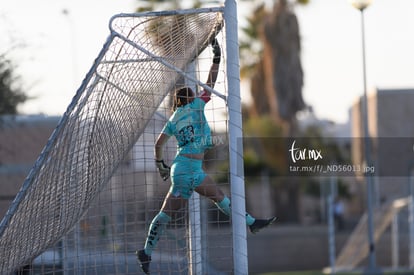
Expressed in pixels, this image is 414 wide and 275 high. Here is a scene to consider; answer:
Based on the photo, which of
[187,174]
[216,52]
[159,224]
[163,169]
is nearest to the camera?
[187,174]

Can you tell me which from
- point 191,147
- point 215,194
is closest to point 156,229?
point 215,194

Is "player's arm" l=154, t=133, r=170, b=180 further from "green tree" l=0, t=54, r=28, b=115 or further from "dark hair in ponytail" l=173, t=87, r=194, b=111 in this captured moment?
"green tree" l=0, t=54, r=28, b=115

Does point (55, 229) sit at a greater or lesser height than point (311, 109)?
lesser

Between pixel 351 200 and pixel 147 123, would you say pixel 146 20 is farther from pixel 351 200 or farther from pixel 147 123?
pixel 351 200

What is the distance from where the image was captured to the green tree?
16.5 m

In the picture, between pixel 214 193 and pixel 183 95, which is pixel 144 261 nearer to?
pixel 214 193

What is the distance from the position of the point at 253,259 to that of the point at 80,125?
22.1 m

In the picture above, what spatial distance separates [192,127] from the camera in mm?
9211

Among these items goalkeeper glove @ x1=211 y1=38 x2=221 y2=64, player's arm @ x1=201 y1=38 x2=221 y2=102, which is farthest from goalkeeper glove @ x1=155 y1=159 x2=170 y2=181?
goalkeeper glove @ x1=211 y1=38 x2=221 y2=64

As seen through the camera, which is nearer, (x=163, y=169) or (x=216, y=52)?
(x=216, y=52)

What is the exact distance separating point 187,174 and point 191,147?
0.82 feet

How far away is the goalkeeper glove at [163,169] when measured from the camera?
376 inches

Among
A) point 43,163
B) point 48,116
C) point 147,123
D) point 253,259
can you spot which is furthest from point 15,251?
point 253,259

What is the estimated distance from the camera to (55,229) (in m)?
9.34
